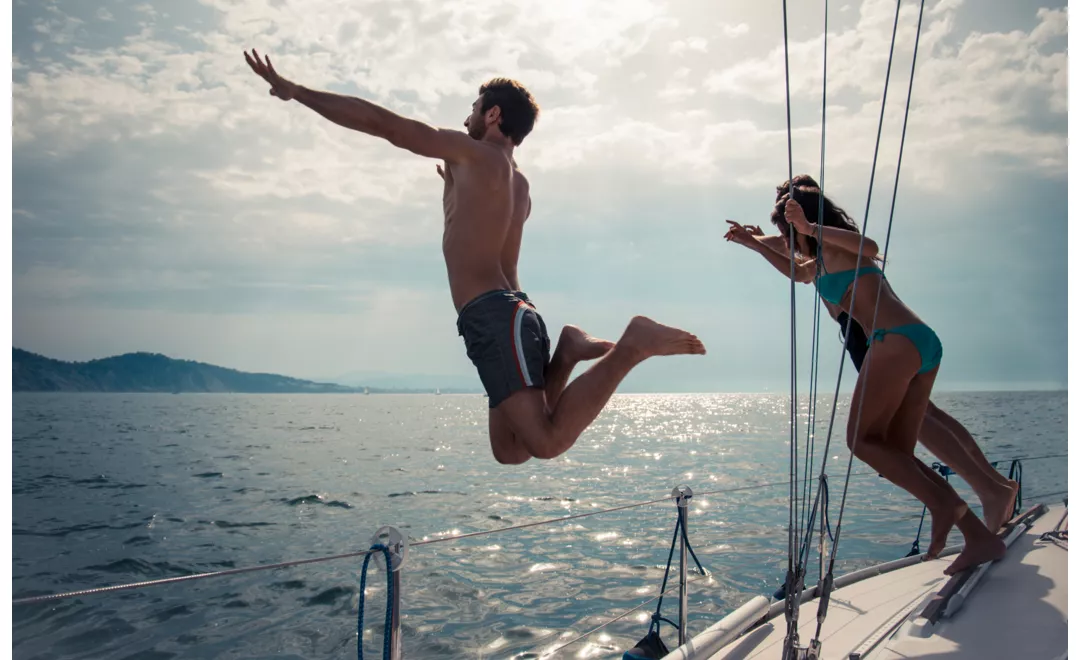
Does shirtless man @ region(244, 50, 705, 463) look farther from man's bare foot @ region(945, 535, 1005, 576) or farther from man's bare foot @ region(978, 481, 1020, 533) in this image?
man's bare foot @ region(978, 481, 1020, 533)

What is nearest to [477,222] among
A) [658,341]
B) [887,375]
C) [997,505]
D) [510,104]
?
[510,104]

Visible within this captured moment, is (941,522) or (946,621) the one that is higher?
(941,522)

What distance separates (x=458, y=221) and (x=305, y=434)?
3896 centimetres

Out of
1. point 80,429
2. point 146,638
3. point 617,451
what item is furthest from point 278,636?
point 80,429

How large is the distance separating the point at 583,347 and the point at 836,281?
4.32 ft

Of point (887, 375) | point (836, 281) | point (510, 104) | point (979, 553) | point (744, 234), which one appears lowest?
point (979, 553)

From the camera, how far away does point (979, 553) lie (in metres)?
3.78

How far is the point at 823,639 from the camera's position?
315 cm

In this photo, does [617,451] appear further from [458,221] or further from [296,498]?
[458,221]

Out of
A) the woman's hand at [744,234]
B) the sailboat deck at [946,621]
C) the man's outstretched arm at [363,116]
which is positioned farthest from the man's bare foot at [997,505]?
the man's outstretched arm at [363,116]

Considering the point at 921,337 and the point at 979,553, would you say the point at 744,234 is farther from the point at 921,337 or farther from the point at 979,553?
the point at 979,553

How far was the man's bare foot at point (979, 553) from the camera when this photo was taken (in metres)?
3.74

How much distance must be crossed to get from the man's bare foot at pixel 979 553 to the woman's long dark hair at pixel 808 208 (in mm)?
1713

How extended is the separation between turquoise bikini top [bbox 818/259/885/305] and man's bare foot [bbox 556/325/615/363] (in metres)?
1.13
